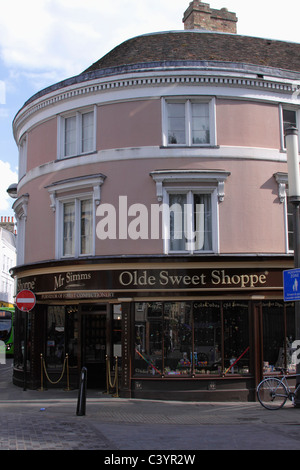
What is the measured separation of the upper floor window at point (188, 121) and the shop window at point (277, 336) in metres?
5.26

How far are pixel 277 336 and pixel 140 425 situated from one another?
19.5ft

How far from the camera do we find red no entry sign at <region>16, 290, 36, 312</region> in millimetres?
16172

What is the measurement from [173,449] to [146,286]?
6.76 meters

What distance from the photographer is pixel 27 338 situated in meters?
18.2

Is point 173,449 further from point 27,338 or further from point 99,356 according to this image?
point 27,338

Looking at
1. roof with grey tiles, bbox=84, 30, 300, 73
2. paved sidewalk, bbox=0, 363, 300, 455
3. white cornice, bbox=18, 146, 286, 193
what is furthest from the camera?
roof with grey tiles, bbox=84, 30, 300, 73

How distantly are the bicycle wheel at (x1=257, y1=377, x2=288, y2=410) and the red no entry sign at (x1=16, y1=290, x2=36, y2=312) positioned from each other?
23.0 ft

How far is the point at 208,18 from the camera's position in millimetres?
21672

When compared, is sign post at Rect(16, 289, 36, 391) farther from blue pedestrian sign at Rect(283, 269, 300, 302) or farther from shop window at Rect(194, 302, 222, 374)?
blue pedestrian sign at Rect(283, 269, 300, 302)

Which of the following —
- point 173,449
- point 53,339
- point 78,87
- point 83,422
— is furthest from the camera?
point 53,339

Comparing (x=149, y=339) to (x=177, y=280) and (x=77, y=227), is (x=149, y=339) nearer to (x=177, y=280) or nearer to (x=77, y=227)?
(x=177, y=280)

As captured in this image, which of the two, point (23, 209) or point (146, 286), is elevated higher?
point (23, 209)

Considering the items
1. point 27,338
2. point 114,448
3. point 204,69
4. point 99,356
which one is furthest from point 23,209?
point 114,448

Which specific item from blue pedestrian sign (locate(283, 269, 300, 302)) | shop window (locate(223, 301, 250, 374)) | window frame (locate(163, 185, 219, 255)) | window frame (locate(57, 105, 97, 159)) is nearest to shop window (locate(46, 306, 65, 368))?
window frame (locate(163, 185, 219, 255))
